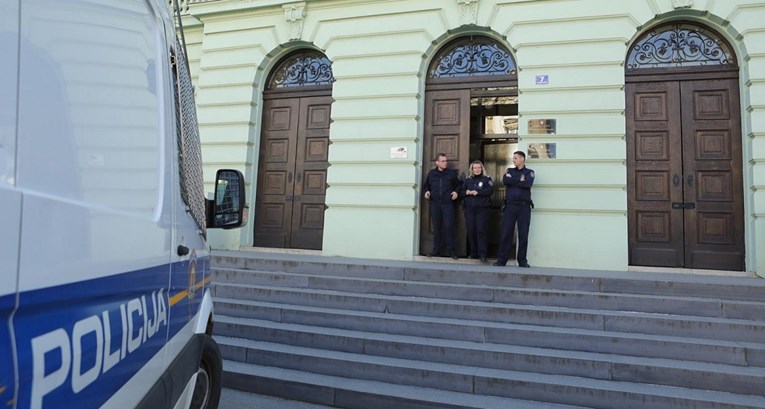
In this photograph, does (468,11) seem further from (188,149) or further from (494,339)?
(188,149)

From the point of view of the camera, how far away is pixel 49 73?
1024mm

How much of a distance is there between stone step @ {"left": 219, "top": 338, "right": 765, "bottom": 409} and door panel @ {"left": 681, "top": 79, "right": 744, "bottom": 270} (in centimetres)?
396

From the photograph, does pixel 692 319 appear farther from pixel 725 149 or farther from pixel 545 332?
pixel 725 149

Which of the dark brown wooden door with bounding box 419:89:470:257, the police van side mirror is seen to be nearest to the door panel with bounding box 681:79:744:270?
the dark brown wooden door with bounding box 419:89:470:257

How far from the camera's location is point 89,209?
116cm

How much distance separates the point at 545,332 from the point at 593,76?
4.81m

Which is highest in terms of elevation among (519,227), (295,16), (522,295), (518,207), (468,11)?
(295,16)

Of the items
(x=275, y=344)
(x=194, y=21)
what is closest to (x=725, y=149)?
(x=275, y=344)

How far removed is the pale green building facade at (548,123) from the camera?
7086 mm

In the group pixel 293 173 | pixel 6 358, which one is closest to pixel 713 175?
pixel 293 173

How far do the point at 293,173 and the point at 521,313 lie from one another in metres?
5.70

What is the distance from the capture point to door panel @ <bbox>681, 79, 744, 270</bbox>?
23.0ft

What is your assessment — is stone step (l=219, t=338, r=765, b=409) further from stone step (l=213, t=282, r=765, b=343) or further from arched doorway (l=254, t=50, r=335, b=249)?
arched doorway (l=254, t=50, r=335, b=249)

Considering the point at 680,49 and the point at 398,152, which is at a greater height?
the point at 680,49
